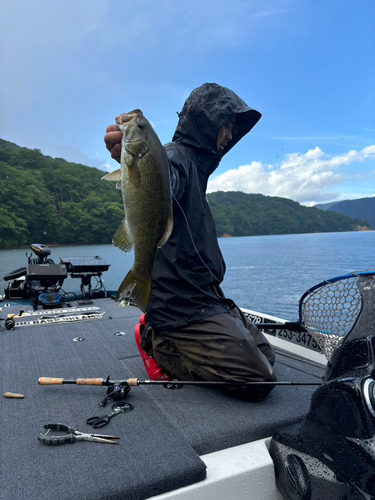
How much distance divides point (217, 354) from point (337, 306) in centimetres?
95

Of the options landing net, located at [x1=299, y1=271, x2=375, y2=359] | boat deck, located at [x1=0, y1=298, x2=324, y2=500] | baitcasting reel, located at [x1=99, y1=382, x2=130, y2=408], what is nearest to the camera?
boat deck, located at [x1=0, y1=298, x2=324, y2=500]

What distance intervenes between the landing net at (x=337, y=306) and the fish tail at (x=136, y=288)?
119 cm

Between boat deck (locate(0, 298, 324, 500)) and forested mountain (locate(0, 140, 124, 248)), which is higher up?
forested mountain (locate(0, 140, 124, 248))

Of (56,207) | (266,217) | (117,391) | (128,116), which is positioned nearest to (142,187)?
(128,116)

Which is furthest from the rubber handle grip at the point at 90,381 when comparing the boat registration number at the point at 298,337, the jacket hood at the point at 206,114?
the boat registration number at the point at 298,337

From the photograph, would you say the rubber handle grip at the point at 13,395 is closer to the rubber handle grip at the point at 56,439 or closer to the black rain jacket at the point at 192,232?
the rubber handle grip at the point at 56,439

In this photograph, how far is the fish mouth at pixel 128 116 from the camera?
5.36 feet

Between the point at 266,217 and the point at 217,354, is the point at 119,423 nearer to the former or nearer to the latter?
the point at 217,354

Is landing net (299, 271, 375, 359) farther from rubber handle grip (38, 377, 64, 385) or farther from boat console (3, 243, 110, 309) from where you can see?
boat console (3, 243, 110, 309)

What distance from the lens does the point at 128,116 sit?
5.45 feet

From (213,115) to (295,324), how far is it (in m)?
2.25

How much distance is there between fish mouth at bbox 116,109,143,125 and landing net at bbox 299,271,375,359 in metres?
1.56

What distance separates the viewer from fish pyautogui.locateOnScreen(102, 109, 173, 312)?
161cm

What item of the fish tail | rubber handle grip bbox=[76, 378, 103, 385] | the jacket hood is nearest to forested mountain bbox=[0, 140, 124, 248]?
the jacket hood
